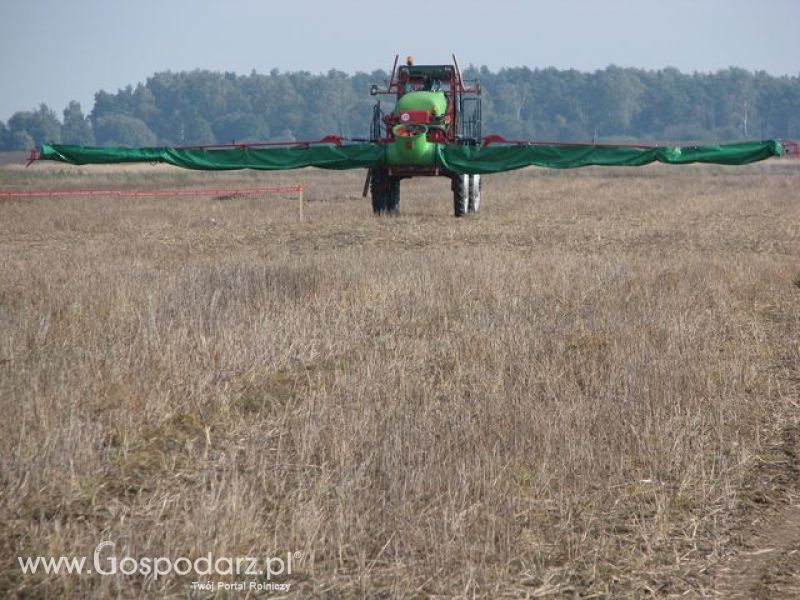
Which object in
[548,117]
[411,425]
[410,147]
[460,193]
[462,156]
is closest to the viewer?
[411,425]

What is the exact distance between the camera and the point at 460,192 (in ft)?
78.2

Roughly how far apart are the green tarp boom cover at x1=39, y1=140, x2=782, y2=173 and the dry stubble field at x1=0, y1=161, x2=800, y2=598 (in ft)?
10.5

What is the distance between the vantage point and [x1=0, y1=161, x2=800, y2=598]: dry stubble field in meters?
4.85

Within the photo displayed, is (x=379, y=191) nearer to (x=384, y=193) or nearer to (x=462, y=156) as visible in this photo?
(x=384, y=193)

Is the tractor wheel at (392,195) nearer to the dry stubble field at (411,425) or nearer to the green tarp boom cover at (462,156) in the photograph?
the green tarp boom cover at (462,156)

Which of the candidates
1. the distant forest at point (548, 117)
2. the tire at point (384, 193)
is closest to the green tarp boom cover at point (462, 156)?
the tire at point (384, 193)

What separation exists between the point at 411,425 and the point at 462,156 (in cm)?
1350

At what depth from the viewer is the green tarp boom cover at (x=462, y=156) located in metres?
16.5

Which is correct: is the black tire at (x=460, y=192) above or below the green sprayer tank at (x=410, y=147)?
below

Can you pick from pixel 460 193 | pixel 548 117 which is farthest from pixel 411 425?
pixel 548 117

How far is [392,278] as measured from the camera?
12641mm

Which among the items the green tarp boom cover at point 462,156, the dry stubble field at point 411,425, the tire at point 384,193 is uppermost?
the green tarp boom cover at point 462,156

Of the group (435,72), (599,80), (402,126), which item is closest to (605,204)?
(435,72)

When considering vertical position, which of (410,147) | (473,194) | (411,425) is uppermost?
(410,147)
